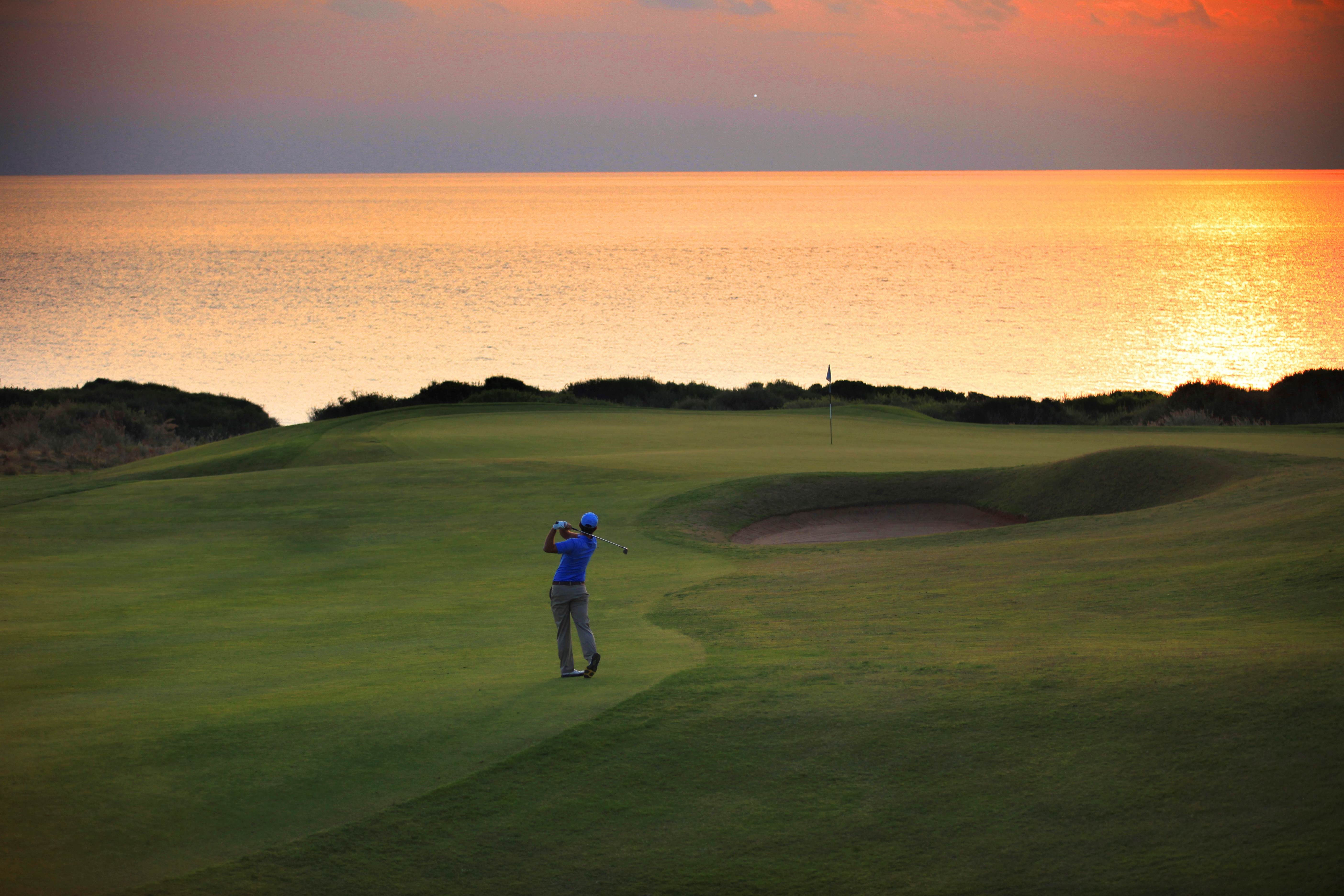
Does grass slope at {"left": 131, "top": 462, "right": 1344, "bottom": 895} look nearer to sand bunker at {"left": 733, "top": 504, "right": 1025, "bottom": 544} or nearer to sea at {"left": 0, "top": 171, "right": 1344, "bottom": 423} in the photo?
sand bunker at {"left": 733, "top": 504, "right": 1025, "bottom": 544}

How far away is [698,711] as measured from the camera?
9023mm

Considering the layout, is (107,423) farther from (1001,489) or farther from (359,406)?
(1001,489)

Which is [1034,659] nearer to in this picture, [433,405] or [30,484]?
[30,484]

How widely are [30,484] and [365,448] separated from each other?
8080mm

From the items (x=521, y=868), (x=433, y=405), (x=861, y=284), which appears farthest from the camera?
(x=861, y=284)

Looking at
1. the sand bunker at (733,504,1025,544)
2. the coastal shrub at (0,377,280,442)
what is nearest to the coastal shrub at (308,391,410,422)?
the coastal shrub at (0,377,280,442)

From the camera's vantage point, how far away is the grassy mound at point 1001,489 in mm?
20438

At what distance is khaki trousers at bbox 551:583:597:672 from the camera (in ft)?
34.2

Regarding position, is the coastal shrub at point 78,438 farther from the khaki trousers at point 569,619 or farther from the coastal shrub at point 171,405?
the khaki trousers at point 569,619

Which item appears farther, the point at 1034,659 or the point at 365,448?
the point at 365,448

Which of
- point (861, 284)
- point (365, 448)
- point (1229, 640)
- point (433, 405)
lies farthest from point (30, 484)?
point (861, 284)

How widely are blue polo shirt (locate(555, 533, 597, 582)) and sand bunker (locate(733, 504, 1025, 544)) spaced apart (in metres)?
9.91

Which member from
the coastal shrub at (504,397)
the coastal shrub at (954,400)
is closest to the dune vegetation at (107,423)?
the coastal shrub at (954,400)

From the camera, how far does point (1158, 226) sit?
192 metres
